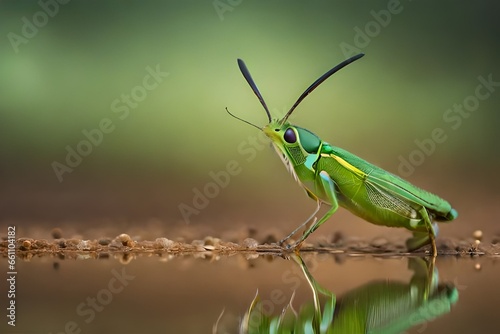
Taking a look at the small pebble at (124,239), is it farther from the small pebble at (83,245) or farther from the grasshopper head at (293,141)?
the grasshopper head at (293,141)

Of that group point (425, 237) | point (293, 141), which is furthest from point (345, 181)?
point (425, 237)

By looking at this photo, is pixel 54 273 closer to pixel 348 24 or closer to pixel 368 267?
pixel 368 267

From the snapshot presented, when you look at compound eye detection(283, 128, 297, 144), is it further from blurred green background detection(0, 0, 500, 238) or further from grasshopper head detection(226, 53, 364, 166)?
blurred green background detection(0, 0, 500, 238)

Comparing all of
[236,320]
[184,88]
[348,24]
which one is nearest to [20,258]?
[236,320]

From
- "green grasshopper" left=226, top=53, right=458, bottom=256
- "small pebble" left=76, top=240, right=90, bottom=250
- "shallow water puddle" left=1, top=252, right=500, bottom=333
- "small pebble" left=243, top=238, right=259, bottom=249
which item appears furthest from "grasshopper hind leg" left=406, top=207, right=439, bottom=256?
"small pebble" left=76, top=240, right=90, bottom=250

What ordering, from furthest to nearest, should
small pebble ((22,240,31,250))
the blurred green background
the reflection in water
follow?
the blurred green background
small pebble ((22,240,31,250))
the reflection in water

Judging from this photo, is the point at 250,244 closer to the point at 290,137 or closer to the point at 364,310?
the point at 290,137

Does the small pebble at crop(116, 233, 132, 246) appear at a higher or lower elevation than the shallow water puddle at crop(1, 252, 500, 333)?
higher
